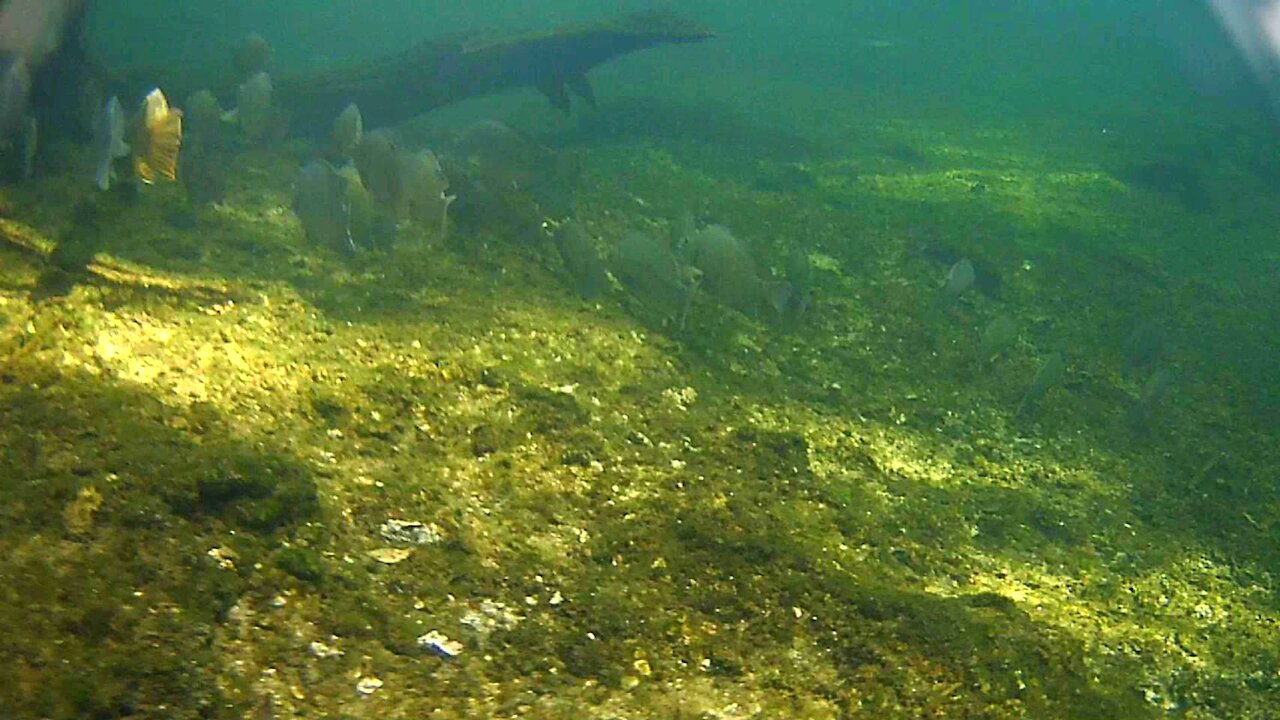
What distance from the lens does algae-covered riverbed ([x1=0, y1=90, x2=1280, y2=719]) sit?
7.11 feet

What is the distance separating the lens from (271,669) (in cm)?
203

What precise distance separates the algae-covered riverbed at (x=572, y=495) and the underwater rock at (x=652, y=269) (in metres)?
0.31

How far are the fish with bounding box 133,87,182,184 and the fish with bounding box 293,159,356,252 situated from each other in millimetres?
583

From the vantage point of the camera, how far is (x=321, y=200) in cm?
427

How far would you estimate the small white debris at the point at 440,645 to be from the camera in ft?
7.33

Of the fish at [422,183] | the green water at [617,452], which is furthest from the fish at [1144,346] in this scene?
the fish at [422,183]

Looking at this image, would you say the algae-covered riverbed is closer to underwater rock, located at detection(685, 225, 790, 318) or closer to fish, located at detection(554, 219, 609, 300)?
fish, located at detection(554, 219, 609, 300)

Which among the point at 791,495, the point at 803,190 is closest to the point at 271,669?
the point at 791,495

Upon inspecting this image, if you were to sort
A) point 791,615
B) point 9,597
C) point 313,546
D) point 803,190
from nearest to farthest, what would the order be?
point 9,597
point 313,546
point 791,615
point 803,190

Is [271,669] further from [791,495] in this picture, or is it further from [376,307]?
[376,307]

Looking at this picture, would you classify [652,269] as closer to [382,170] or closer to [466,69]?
[382,170]

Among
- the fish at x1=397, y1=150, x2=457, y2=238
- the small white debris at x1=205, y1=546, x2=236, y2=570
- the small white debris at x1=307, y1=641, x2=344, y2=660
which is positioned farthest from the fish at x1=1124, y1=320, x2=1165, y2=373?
the small white debris at x1=205, y1=546, x2=236, y2=570

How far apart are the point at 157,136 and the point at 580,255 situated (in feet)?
7.06

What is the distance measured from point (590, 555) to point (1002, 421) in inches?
114
